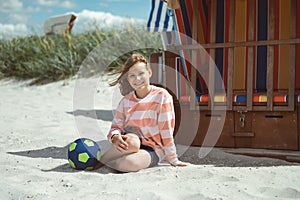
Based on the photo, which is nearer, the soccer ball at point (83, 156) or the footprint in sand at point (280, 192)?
the footprint in sand at point (280, 192)

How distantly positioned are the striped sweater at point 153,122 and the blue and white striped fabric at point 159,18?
2.67m

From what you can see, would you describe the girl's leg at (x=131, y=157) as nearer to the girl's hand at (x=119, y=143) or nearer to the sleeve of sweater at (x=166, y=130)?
the girl's hand at (x=119, y=143)

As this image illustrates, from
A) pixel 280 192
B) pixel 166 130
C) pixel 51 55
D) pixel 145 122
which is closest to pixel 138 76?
pixel 145 122

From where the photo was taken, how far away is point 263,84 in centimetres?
493

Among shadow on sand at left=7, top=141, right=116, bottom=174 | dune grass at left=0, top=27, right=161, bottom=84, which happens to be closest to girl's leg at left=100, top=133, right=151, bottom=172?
shadow on sand at left=7, top=141, right=116, bottom=174

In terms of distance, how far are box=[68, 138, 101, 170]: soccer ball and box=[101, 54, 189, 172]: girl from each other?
0.49 feet

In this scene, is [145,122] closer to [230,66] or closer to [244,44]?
[230,66]

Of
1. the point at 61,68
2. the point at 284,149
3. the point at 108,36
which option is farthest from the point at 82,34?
the point at 284,149

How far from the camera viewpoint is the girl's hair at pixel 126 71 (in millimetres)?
3797

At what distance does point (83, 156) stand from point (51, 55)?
9001 millimetres

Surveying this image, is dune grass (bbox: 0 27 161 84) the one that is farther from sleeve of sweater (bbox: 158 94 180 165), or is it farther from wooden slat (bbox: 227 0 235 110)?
sleeve of sweater (bbox: 158 94 180 165)

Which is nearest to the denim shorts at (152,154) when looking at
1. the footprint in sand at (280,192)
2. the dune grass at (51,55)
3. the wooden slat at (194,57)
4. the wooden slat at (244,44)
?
the wooden slat at (194,57)

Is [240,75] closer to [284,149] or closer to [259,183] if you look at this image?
[284,149]

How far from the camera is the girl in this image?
371 centimetres
